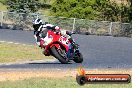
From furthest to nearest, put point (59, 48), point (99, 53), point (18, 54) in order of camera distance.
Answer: point (99, 53) → point (18, 54) → point (59, 48)

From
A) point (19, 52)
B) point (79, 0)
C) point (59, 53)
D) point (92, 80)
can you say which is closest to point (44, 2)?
point (79, 0)

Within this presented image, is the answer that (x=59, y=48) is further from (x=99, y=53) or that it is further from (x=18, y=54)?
(x=99, y=53)

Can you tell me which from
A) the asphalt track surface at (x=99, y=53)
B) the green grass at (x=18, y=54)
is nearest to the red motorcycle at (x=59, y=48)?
the asphalt track surface at (x=99, y=53)

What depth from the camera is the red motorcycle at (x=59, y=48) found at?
1170cm

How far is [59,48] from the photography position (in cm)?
1227

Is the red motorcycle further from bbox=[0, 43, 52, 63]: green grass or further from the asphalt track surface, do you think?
bbox=[0, 43, 52, 63]: green grass

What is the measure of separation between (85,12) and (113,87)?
3191cm

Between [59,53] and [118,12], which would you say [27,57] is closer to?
[59,53]

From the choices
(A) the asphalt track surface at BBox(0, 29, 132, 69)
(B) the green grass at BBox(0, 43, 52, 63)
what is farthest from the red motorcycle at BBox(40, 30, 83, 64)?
(B) the green grass at BBox(0, 43, 52, 63)

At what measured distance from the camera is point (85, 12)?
4212 centimetres

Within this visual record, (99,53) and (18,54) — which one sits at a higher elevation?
(18,54)

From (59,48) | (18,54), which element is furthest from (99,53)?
(59,48)

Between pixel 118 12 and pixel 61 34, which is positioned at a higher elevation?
pixel 61 34

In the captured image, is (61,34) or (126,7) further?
(126,7)
